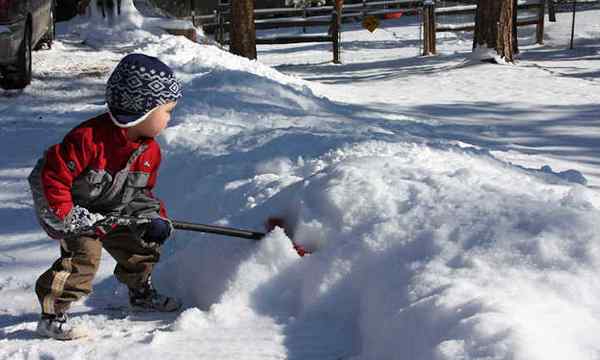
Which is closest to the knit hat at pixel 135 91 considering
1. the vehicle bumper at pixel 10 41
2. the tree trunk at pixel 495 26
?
the vehicle bumper at pixel 10 41

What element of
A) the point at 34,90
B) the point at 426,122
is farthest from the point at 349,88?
the point at 34,90

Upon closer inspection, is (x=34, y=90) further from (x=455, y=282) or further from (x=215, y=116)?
(x=455, y=282)

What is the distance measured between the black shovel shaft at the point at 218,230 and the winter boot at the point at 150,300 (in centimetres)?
42

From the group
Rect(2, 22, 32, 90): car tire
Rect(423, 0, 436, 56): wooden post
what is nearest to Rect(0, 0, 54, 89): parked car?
Rect(2, 22, 32, 90): car tire

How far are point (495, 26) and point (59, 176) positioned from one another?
41.8ft

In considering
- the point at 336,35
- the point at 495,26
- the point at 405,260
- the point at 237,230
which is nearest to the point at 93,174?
the point at 237,230

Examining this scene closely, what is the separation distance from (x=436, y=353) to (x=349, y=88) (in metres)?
10.1

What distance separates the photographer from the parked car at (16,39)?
8516mm

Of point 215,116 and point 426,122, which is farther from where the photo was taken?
point 426,122

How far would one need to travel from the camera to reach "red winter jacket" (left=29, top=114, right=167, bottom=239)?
10.5 ft

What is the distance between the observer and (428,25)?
19062 mm

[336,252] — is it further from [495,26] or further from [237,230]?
[495,26]

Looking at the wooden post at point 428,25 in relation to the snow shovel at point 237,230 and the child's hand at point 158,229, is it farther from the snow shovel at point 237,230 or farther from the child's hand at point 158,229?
the child's hand at point 158,229

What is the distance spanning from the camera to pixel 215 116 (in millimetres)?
7004
